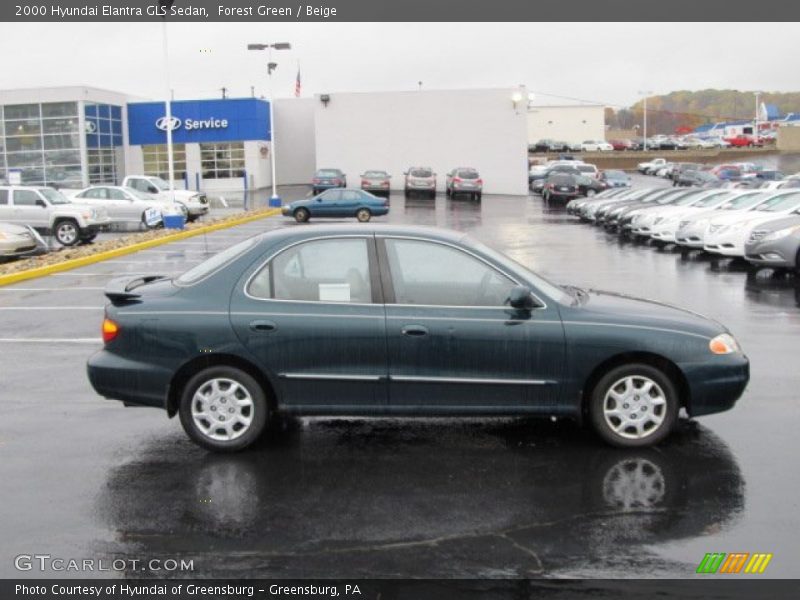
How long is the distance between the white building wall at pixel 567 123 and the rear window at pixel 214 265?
110210 mm

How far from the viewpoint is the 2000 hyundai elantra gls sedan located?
6.21 metres

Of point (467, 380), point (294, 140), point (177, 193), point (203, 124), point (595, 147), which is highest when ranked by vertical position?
point (203, 124)

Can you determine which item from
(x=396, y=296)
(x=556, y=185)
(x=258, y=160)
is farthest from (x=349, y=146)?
(x=396, y=296)

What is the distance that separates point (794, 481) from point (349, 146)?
48492mm

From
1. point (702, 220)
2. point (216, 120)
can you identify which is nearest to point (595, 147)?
point (216, 120)

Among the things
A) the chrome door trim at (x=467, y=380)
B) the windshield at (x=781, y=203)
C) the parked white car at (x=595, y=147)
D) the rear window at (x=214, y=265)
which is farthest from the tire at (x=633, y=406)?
the parked white car at (x=595, y=147)

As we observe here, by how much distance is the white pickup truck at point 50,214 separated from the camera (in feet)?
80.4

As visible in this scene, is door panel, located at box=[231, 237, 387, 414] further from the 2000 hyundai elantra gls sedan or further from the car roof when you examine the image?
the car roof

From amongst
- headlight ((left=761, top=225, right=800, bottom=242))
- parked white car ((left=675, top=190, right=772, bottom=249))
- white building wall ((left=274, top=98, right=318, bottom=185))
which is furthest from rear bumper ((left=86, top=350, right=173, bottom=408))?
white building wall ((left=274, top=98, right=318, bottom=185))

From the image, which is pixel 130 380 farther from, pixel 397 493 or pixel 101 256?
pixel 101 256

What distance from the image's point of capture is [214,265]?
21.8ft

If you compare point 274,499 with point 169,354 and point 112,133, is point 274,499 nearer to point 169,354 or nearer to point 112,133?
point 169,354

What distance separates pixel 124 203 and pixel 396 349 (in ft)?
83.6

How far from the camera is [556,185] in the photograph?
1716 inches
